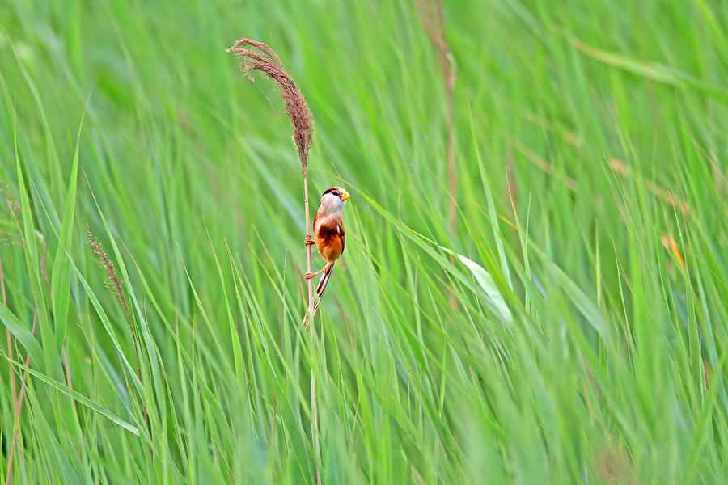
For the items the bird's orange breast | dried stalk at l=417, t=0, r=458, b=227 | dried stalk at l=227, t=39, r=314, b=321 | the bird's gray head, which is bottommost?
the bird's orange breast

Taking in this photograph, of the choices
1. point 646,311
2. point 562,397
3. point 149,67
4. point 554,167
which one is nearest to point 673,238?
point 554,167

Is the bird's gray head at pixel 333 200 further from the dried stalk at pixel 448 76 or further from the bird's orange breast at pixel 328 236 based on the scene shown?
the dried stalk at pixel 448 76

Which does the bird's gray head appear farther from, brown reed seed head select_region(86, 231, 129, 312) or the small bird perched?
brown reed seed head select_region(86, 231, 129, 312)

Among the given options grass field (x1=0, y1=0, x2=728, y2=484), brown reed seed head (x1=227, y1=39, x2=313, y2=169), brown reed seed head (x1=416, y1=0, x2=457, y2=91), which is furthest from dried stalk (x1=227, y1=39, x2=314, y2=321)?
brown reed seed head (x1=416, y1=0, x2=457, y2=91)

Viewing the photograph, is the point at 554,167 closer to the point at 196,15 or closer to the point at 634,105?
the point at 634,105

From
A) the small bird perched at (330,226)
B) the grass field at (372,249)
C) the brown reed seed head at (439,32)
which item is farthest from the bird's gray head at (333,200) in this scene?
the brown reed seed head at (439,32)

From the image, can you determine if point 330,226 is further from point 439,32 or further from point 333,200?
point 439,32

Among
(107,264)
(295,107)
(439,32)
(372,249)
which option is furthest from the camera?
(439,32)

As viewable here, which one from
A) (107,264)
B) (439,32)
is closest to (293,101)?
(107,264)
